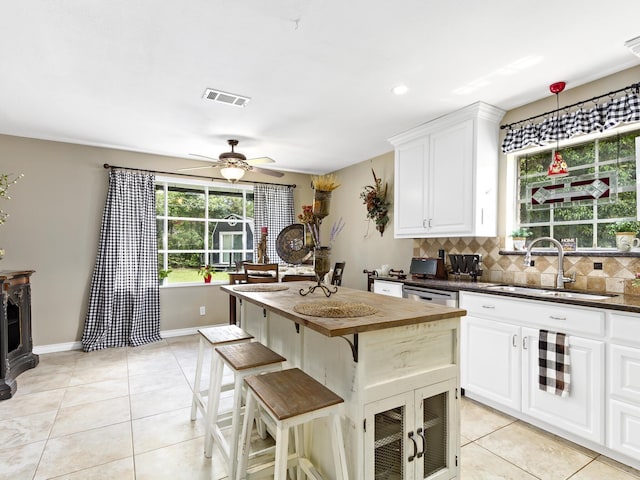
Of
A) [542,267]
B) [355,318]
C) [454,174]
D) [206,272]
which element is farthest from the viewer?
[206,272]

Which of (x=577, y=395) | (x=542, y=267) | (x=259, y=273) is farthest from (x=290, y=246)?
(x=577, y=395)

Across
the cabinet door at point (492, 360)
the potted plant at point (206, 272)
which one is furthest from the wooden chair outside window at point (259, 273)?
the cabinet door at point (492, 360)

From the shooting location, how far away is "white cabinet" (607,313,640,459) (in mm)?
1880

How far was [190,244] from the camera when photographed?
5.02 m

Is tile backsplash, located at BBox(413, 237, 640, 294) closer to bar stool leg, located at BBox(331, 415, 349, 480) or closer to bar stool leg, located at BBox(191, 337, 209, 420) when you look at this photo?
bar stool leg, located at BBox(331, 415, 349, 480)

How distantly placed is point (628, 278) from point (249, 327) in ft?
8.93

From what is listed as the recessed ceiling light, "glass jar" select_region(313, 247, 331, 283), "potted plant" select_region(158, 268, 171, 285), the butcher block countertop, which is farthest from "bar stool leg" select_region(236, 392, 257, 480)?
"potted plant" select_region(158, 268, 171, 285)

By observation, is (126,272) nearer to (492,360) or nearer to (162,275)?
(162,275)

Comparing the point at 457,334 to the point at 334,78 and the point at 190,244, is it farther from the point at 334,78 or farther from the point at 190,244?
the point at 190,244

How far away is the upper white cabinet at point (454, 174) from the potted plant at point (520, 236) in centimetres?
17

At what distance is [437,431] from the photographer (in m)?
1.62

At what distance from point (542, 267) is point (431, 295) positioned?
923mm

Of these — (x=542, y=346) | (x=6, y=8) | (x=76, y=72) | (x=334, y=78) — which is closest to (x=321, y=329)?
(x=542, y=346)

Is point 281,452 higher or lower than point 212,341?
lower
